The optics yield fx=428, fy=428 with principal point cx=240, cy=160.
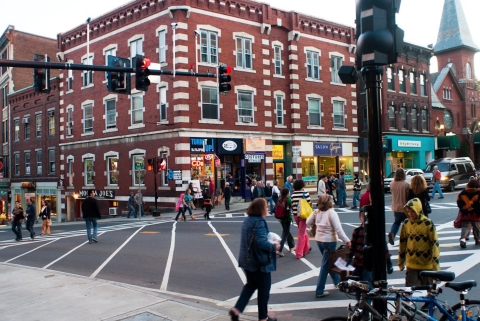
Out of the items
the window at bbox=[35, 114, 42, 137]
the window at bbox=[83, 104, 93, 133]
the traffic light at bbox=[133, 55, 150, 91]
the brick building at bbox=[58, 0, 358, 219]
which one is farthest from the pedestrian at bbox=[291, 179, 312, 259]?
the window at bbox=[35, 114, 42, 137]

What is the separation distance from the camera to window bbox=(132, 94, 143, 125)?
29.8m

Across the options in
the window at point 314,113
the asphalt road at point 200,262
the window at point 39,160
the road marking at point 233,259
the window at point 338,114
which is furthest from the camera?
the window at point 39,160

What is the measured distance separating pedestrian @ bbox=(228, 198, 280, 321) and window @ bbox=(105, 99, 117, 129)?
27.3m

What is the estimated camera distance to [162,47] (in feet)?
91.6

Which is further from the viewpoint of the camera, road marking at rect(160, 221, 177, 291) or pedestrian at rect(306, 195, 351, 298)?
road marking at rect(160, 221, 177, 291)

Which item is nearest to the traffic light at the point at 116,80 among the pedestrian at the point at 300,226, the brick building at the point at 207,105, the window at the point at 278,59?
the pedestrian at the point at 300,226

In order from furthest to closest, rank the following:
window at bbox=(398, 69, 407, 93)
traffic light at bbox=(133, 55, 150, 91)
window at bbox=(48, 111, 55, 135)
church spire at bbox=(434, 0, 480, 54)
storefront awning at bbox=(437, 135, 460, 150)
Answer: church spire at bbox=(434, 0, 480, 54) < storefront awning at bbox=(437, 135, 460, 150) < window at bbox=(398, 69, 407, 93) < window at bbox=(48, 111, 55, 135) < traffic light at bbox=(133, 55, 150, 91)

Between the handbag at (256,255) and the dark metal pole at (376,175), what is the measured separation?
1584 millimetres

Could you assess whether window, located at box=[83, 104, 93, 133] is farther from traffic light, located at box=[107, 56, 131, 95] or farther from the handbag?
the handbag

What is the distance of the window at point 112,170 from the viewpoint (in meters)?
31.7

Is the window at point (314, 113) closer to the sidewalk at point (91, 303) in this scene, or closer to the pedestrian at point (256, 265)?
the sidewalk at point (91, 303)

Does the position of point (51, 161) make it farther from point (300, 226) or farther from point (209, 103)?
point (300, 226)

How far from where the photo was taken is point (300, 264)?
10.2m

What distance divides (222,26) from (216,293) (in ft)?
78.2
